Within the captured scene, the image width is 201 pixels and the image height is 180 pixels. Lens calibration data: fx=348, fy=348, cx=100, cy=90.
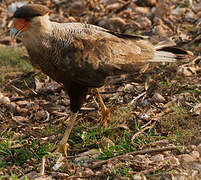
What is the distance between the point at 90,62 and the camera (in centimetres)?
355

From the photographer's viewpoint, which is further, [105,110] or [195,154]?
→ [105,110]

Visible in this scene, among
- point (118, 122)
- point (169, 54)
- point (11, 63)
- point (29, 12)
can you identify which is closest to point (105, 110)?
point (118, 122)

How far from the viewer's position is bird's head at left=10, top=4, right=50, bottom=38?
328 cm

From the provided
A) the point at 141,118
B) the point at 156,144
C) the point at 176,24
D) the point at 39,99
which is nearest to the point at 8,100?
the point at 39,99

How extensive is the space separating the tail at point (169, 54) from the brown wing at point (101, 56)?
14 centimetres

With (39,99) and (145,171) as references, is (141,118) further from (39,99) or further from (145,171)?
(39,99)

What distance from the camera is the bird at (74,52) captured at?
335 cm

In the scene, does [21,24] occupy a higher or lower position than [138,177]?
higher

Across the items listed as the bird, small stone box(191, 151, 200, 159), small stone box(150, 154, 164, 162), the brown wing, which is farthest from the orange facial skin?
small stone box(191, 151, 200, 159)

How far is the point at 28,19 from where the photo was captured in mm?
3293

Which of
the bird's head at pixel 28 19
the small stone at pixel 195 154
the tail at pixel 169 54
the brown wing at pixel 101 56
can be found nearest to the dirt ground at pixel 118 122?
the small stone at pixel 195 154

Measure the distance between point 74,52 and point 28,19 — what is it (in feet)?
1.79

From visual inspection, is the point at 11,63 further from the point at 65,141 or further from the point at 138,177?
the point at 138,177

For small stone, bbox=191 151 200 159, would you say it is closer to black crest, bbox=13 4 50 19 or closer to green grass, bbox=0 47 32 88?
black crest, bbox=13 4 50 19
